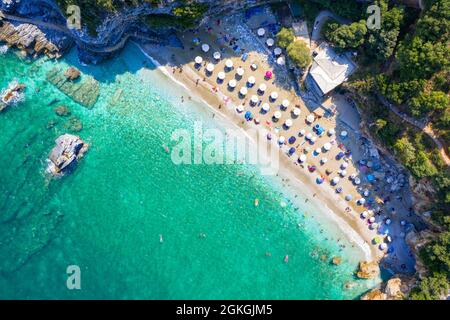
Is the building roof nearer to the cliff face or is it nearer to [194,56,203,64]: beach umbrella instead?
the cliff face

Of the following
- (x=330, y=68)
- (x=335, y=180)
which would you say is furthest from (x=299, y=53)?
(x=335, y=180)

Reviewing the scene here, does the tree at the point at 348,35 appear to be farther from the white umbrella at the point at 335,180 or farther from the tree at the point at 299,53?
the white umbrella at the point at 335,180

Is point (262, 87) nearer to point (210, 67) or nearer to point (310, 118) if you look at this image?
point (210, 67)

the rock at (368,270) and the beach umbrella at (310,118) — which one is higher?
the beach umbrella at (310,118)

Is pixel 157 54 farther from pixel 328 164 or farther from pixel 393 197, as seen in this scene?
pixel 393 197

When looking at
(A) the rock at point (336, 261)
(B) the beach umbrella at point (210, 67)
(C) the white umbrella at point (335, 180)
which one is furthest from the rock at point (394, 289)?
(B) the beach umbrella at point (210, 67)

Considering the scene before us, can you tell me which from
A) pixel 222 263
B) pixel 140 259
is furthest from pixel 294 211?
pixel 140 259
